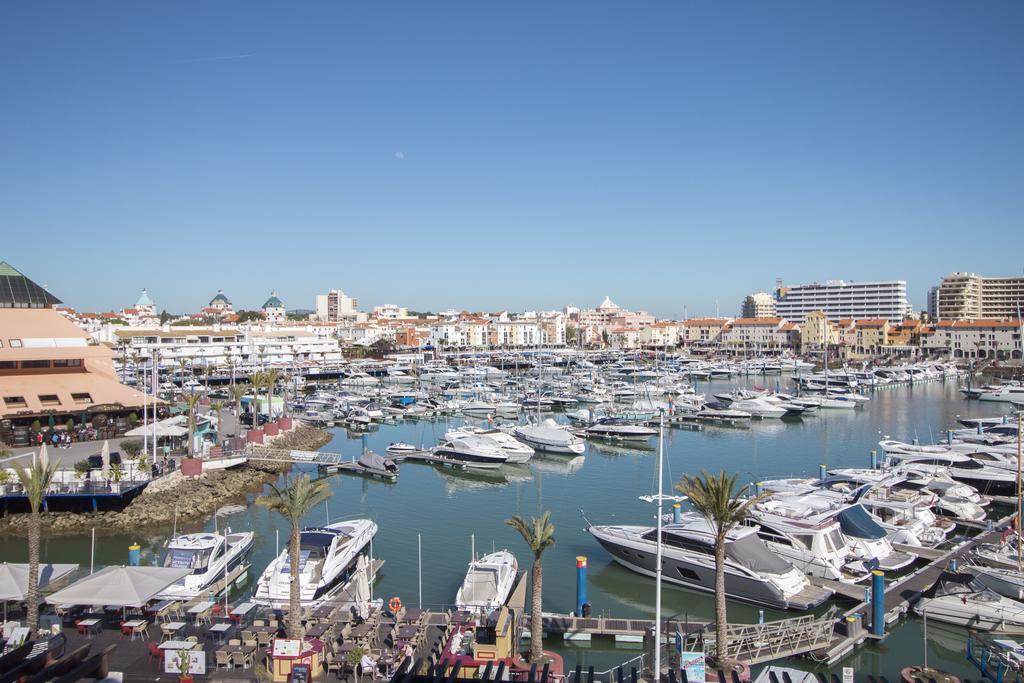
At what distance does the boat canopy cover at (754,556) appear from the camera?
16594 millimetres

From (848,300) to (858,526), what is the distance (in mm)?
131370

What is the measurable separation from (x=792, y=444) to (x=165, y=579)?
35.4m

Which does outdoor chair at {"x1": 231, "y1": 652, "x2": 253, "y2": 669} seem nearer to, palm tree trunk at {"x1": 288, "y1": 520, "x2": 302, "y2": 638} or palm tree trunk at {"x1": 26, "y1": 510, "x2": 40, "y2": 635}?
palm tree trunk at {"x1": 288, "y1": 520, "x2": 302, "y2": 638}

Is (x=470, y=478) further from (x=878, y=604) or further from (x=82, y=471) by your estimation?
(x=878, y=604)

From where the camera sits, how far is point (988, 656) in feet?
43.6

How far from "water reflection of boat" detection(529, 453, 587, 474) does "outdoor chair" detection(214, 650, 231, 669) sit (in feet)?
75.0

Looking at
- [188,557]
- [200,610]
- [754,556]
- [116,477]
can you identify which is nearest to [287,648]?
[200,610]

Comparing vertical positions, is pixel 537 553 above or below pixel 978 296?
below

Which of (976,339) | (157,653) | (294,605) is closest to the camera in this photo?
(157,653)

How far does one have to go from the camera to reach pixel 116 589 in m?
13.5

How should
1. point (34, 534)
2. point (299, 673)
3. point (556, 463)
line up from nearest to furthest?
point (299, 673) < point (34, 534) < point (556, 463)

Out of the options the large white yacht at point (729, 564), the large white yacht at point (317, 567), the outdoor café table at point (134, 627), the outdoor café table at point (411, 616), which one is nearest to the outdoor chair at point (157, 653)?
the outdoor café table at point (134, 627)

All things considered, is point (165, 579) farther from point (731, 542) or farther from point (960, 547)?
point (960, 547)

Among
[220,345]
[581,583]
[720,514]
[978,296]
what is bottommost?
[581,583]
